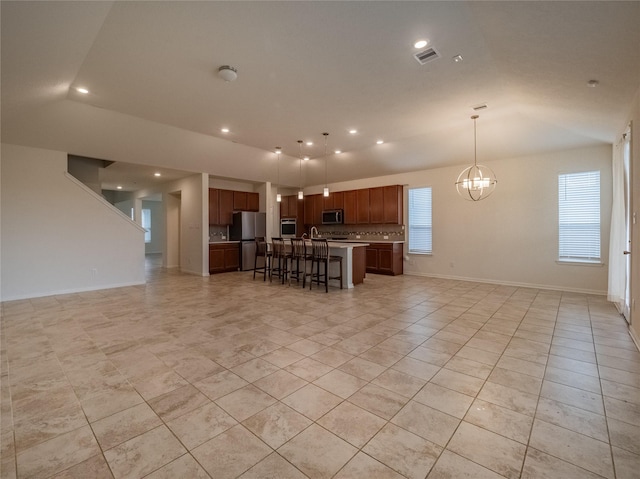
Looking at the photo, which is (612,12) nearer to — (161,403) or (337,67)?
(337,67)

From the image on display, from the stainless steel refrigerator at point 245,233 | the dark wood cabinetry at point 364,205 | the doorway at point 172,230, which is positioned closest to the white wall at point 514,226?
the dark wood cabinetry at point 364,205

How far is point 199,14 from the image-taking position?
2.46 metres

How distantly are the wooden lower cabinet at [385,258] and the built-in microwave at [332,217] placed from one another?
1.39 metres

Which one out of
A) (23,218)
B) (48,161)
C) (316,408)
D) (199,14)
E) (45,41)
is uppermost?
(199,14)

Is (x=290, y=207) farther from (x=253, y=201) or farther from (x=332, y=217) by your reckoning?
(x=332, y=217)

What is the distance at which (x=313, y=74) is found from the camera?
3.44m

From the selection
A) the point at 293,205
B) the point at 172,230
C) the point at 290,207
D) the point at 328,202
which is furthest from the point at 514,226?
the point at 172,230

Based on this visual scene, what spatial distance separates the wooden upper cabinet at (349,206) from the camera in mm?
8554

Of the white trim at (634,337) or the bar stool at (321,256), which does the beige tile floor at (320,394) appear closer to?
the white trim at (634,337)

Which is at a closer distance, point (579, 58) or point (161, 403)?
point (161, 403)

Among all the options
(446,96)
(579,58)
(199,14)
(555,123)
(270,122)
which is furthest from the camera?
(270,122)

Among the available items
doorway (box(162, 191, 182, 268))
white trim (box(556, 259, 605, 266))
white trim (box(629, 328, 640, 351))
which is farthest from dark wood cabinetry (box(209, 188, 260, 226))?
white trim (box(629, 328, 640, 351))

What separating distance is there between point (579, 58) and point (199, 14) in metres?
3.42

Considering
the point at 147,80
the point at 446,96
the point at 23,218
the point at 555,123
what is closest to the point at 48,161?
the point at 23,218
